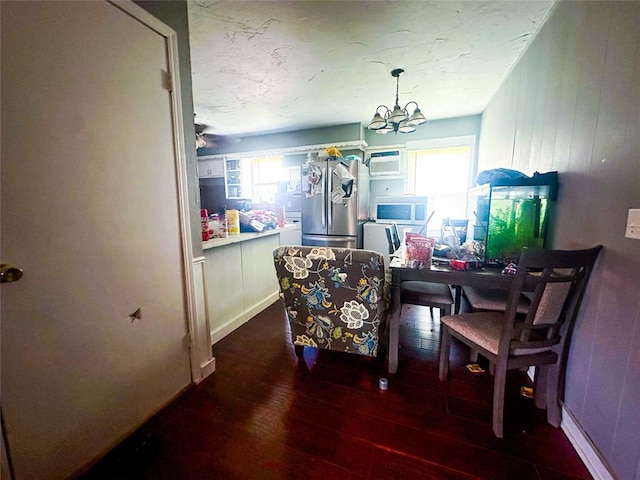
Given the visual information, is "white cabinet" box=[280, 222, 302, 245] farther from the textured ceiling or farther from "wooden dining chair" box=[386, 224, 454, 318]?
"wooden dining chair" box=[386, 224, 454, 318]

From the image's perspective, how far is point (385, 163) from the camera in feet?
14.6

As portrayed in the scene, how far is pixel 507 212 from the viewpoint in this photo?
5.30 ft

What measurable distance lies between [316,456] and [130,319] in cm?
111

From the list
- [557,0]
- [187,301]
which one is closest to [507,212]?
[557,0]

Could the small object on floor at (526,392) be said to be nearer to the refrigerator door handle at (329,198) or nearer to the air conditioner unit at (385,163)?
the refrigerator door handle at (329,198)

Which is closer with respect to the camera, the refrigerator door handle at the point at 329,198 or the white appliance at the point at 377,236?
the white appliance at the point at 377,236

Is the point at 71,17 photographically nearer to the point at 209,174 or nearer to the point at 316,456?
the point at 316,456

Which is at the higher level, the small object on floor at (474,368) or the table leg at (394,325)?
the table leg at (394,325)

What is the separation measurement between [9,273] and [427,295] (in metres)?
2.10

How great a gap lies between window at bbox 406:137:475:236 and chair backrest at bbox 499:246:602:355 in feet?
9.80

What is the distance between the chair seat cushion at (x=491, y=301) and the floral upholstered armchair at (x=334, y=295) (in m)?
0.62

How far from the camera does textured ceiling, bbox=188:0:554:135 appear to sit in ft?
5.84

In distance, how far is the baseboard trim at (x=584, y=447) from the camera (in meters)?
1.05

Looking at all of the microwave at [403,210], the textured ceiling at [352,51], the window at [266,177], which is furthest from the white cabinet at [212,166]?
the microwave at [403,210]
